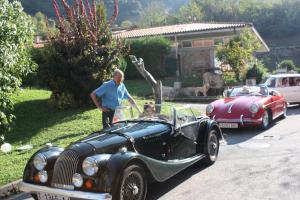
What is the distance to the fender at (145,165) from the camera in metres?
5.20

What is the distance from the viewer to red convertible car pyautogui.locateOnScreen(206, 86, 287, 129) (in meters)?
11.0

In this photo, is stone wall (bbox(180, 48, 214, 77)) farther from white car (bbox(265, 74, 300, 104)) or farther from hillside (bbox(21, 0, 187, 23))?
hillside (bbox(21, 0, 187, 23))

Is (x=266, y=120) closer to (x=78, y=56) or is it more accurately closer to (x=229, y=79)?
(x=78, y=56)

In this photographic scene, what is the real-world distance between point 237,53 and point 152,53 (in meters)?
5.48

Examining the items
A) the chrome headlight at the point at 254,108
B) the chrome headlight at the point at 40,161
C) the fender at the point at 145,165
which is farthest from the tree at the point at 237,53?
the chrome headlight at the point at 40,161

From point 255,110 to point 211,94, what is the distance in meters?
10.6

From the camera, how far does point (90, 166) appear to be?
524cm

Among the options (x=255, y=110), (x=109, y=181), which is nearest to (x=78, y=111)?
(x=255, y=110)

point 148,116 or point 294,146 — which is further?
point 294,146

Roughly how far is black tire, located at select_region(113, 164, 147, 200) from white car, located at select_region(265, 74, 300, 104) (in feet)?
38.0

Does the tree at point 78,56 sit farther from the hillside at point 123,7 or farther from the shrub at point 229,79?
the hillside at point 123,7

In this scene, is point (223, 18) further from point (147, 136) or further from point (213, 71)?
point (147, 136)

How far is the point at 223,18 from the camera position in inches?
3620

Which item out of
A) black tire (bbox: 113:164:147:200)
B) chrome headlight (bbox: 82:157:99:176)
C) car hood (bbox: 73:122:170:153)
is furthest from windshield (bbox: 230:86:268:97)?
chrome headlight (bbox: 82:157:99:176)
